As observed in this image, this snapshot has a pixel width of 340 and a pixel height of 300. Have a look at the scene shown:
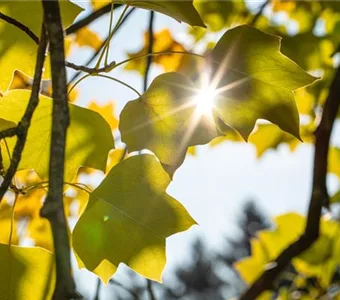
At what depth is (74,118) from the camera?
0.84 metres

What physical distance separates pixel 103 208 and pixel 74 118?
0.14 meters

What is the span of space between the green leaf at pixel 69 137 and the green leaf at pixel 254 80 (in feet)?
0.49

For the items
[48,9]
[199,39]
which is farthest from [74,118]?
[199,39]

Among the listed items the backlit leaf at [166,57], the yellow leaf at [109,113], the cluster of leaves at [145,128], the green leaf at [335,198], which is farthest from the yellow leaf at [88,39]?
the cluster of leaves at [145,128]

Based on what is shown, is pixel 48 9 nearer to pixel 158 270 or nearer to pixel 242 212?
pixel 158 270

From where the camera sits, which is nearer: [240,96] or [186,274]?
[240,96]

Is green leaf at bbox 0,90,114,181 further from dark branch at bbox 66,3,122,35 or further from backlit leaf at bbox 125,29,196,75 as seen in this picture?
backlit leaf at bbox 125,29,196,75

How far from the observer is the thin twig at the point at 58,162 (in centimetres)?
37

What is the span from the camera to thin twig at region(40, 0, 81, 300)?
369mm

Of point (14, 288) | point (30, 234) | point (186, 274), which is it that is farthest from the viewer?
point (186, 274)

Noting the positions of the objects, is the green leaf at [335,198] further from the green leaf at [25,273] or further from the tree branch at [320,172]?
the green leaf at [25,273]

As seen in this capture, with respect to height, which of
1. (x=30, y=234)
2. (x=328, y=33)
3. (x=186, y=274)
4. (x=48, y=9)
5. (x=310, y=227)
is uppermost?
(x=328, y=33)

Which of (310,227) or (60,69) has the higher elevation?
(60,69)

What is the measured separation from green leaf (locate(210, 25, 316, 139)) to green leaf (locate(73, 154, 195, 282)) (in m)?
0.11
